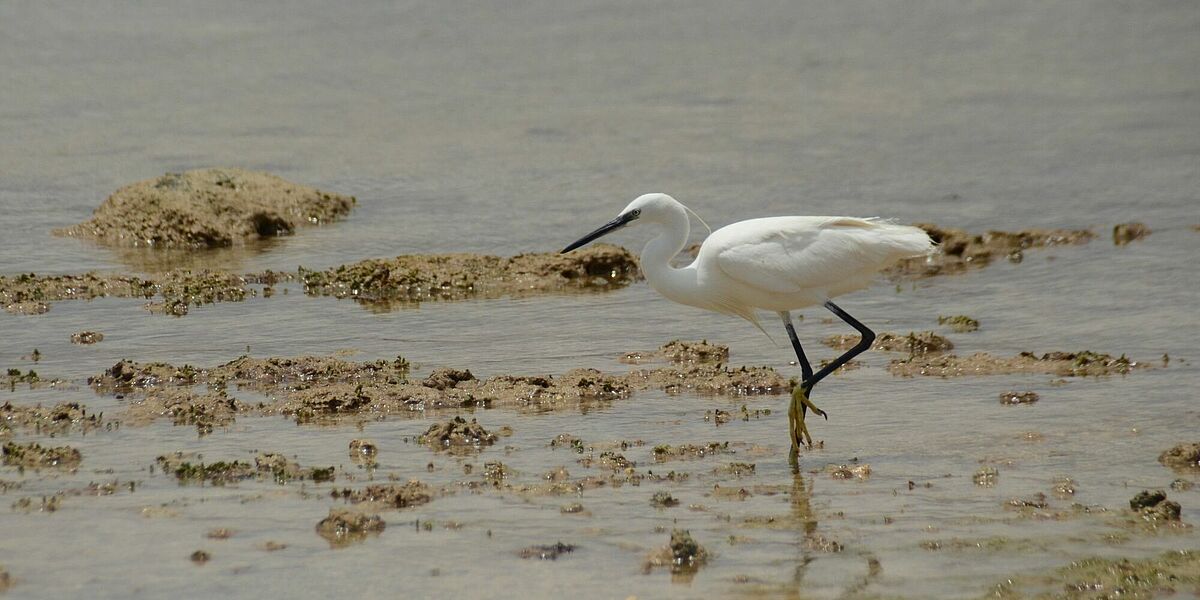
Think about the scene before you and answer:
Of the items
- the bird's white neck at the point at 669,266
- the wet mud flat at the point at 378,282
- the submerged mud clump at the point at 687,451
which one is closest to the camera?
the submerged mud clump at the point at 687,451

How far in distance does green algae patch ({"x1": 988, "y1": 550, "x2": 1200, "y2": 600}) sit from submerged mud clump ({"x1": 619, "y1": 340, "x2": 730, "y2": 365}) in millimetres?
3286

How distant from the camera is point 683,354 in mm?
7734

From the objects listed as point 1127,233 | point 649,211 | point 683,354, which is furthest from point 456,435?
point 1127,233

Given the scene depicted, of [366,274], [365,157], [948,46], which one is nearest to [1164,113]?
[948,46]

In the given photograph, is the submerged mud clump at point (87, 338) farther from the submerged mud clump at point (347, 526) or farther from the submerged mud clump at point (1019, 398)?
the submerged mud clump at point (1019, 398)

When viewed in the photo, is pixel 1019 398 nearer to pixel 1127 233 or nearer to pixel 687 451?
pixel 687 451

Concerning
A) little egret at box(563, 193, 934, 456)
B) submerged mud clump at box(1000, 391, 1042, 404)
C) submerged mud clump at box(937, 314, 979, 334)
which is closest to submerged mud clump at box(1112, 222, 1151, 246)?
submerged mud clump at box(937, 314, 979, 334)

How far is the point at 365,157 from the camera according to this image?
15258 mm

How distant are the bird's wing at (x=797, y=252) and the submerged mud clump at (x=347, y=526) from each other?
2434 millimetres

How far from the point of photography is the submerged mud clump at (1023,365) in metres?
7.36

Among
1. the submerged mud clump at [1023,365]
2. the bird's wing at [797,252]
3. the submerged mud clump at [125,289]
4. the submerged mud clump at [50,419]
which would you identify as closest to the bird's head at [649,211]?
the bird's wing at [797,252]

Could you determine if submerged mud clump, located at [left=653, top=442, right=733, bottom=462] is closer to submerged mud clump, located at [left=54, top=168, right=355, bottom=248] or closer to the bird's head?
the bird's head

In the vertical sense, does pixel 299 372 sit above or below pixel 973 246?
below

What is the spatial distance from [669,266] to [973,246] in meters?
4.78
